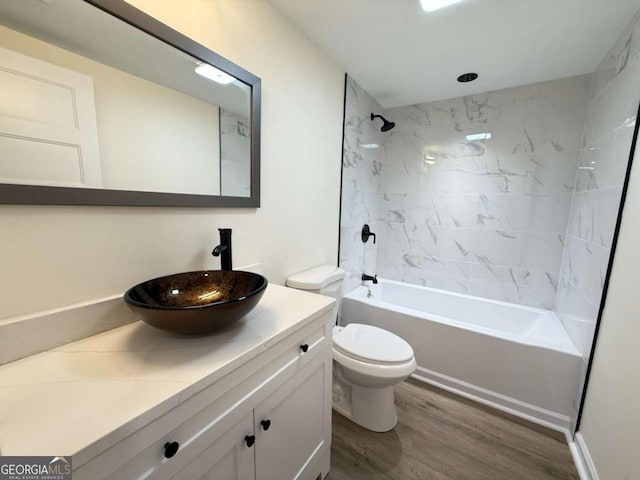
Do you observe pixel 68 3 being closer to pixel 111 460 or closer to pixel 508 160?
pixel 111 460

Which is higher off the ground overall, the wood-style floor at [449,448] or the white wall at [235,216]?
the white wall at [235,216]

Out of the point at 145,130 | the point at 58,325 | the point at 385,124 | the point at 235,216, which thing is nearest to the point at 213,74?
the point at 145,130

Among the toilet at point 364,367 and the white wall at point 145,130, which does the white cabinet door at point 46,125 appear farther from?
the toilet at point 364,367

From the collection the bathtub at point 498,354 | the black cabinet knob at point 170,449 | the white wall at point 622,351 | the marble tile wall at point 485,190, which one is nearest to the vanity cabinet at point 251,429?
the black cabinet knob at point 170,449

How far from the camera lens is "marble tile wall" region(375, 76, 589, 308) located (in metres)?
2.10

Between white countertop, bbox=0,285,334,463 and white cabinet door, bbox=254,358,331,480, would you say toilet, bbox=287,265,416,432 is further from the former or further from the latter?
white countertop, bbox=0,285,334,463

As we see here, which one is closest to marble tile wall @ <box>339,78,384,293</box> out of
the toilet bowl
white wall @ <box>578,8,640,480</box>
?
the toilet bowl

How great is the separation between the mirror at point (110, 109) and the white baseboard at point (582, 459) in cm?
216

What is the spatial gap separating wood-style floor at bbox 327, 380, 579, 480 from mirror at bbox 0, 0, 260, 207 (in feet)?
4.85

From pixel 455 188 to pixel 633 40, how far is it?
130 centimetres

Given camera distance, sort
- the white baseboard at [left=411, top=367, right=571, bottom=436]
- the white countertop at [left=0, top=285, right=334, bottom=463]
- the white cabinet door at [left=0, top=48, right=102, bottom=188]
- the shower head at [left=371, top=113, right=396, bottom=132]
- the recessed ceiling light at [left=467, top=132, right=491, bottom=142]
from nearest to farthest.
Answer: the white countertop at [left=0, top=285, right=334, bottom=463], the white cabinet door at [left=0, top=48, right=102, bottom=188], the white baseboard at [left=411, top=367, right=571, bottom=436], the recessed ceiling light at [left=467, top=132, right=491, bottom=142], the shower head at [left=371, top=113, right=396, bottom=132]

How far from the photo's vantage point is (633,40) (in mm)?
1372

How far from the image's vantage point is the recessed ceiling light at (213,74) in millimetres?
1114

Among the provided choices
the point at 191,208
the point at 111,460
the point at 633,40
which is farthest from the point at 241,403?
the point at 633,40
